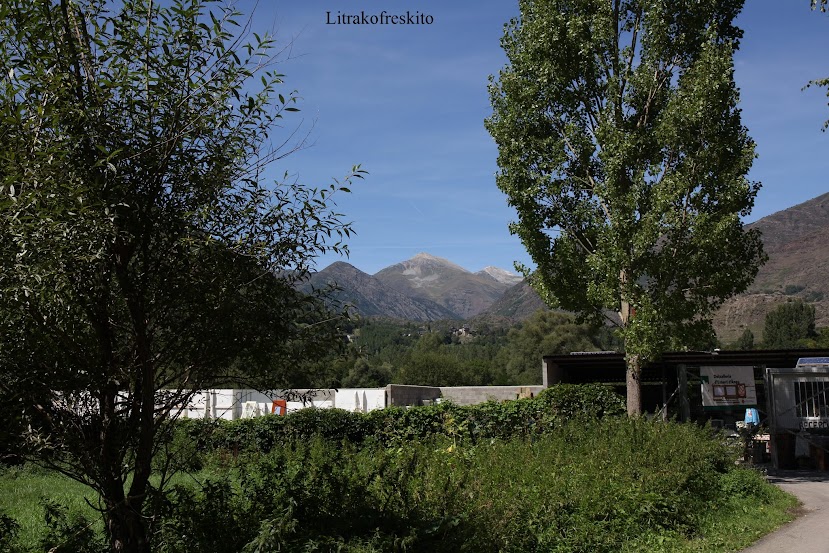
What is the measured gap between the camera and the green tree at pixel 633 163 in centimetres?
1844

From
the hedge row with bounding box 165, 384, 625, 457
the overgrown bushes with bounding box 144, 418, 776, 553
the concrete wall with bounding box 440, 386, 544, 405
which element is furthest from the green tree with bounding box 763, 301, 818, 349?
the overgrown bushes with bounding box 144, 418, 776, 553

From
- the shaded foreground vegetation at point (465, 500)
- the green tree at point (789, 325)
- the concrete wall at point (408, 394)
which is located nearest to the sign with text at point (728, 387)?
the shaded foreground vegetation at point (465, 500)

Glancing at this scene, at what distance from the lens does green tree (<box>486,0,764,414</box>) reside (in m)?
18.4

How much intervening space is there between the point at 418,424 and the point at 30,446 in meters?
14.5

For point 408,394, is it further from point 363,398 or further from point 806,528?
point 806,528

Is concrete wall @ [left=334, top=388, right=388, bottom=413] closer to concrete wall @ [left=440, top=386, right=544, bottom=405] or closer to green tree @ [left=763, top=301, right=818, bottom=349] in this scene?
concrete wall @ [left=440, top=386, right=544, bottom=405]

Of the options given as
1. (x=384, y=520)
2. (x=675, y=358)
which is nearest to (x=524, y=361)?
(x=675, y=358)

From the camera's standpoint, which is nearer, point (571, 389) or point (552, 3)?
point (571, 389)

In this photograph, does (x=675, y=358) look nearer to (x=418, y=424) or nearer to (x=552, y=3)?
(x=418, y=424)

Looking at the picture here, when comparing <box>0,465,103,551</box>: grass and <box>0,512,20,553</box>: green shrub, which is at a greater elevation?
<box>0,512,20,553</box>: green shrub

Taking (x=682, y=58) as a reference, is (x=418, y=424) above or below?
below

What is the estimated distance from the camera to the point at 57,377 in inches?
210

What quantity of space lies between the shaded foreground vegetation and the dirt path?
0.97 feet

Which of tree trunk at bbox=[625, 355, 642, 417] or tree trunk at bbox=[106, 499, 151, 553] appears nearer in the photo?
tree trunk at bbox=[106, 499, 151, 553]
